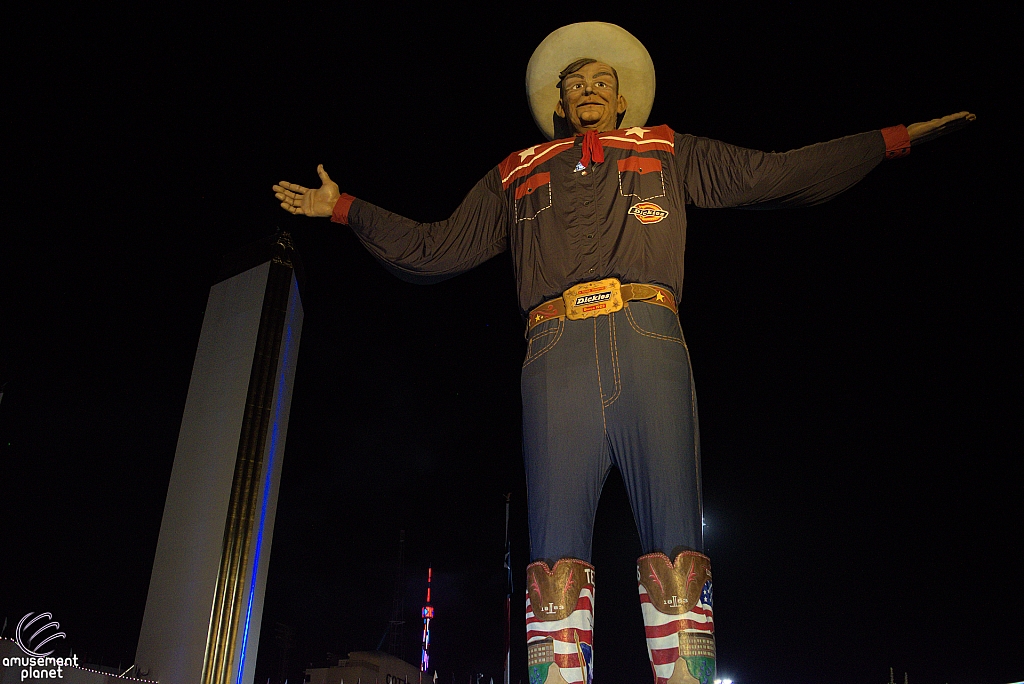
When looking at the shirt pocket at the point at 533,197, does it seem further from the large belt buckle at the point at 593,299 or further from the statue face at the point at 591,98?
the large belt buckle at the point at 593,299

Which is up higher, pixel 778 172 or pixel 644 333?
pixel 778 172

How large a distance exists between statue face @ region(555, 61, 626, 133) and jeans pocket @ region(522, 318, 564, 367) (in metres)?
0.91

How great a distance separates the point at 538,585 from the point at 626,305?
89 centimetres

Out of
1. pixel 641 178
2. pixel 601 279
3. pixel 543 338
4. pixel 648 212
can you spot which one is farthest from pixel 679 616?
pixel 641 178

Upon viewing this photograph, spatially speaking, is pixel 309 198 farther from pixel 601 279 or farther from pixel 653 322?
pixel 653 322

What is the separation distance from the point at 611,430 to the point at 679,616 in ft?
1.84

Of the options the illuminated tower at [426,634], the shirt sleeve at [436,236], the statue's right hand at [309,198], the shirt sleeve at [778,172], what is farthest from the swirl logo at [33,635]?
the illuminated tower at [426,634]

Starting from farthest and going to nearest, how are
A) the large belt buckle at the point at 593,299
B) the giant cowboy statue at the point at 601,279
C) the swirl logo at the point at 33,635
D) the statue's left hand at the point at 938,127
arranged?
the swirl logo at the point at 33,635 < the statue's left hand at the point at 938,127 < the large belt buckle at the point at 593,299 < the giant cowboy statue at the point at 601,279

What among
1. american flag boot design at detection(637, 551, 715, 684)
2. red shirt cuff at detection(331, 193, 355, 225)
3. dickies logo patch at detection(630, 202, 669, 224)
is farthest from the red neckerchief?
american flag boot design at detection(637, 551, 715, 684)

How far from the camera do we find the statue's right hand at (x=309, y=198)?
2850 millimetres

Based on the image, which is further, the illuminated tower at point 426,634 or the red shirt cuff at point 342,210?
the illuminated tower at point 426,634

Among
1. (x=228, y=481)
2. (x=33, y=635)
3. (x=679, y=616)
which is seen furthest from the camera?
(x=228, y=481)

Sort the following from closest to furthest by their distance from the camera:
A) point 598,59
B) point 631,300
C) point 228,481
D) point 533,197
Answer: point 631,300, point 533,197, point 598,59, point 228,481

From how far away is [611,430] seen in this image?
87.0 inches
